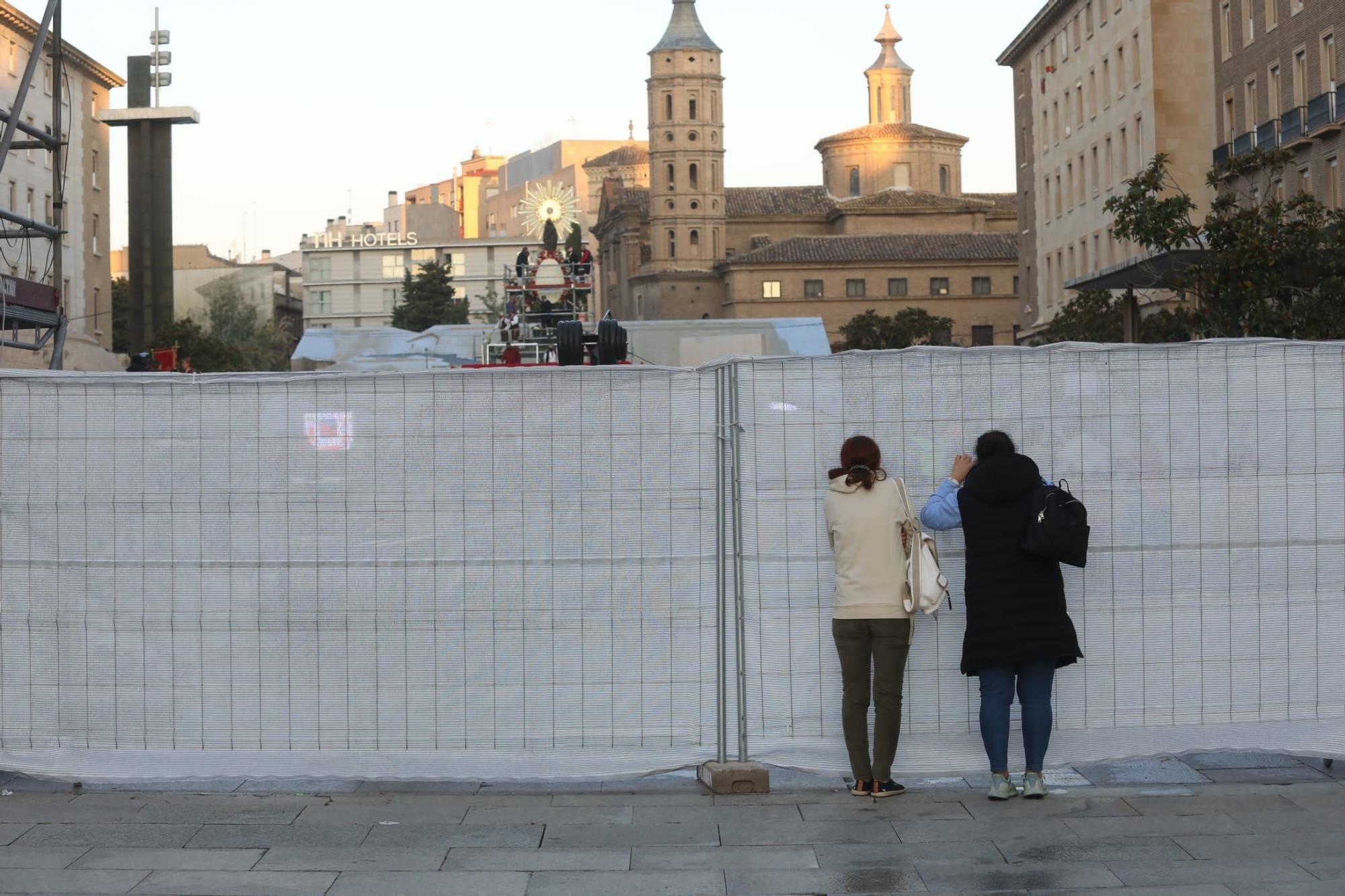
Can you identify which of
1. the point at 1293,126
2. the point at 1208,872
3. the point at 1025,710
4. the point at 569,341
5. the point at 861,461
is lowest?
the point at 1208,872

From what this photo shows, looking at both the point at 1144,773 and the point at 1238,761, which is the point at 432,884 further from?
the point at 1238,761

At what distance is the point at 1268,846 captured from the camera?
685 cm

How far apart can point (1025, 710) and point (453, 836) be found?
98.4 inches

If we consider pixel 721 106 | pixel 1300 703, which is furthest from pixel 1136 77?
pixel 721 106

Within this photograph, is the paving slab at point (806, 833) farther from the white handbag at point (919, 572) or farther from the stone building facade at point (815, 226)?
the stone building facade at point (815, 226)

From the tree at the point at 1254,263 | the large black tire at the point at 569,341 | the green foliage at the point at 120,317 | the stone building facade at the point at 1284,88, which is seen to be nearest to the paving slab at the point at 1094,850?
the large black tire at the point at 569,341

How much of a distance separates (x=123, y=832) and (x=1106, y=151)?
60036 millimetres

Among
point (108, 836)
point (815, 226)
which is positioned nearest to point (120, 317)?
point (815, 226)

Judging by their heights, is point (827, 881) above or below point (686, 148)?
below

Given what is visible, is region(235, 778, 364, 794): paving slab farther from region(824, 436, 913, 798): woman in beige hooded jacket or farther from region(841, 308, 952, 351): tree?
region(841, 308, 952, 351): tree

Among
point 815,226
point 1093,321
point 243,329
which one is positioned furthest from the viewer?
point 815,226

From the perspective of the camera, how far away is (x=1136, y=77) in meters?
59.1

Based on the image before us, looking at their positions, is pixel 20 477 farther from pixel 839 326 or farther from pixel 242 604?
pixel 839 326

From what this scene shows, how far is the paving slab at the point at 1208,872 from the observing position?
635cm
